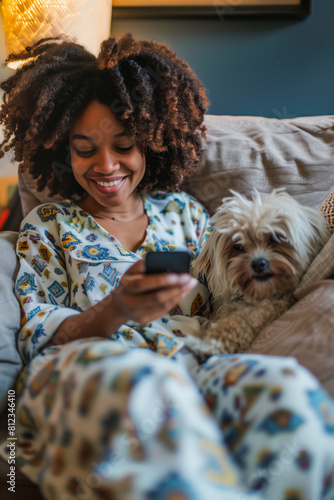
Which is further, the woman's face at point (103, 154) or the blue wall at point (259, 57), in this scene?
the blue wall at point (259, 57)

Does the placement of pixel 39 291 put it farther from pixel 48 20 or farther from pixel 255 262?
pixel 48 20

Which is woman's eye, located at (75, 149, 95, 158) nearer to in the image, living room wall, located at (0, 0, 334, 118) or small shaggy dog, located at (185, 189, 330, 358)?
small shaggy dog, located at (185, 189, 330, 358)

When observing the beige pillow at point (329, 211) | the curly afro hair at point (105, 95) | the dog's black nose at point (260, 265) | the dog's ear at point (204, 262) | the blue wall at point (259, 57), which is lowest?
the dog's ear at point (204, 262)

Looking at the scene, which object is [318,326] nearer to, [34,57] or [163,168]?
[163,168]

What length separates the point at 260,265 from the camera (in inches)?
44.1

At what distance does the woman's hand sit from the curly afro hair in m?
0.55

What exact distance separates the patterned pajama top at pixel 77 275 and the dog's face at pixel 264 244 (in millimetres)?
172

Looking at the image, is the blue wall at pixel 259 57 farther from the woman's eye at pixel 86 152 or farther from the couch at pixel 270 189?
the woman's eye at pixel 86 152

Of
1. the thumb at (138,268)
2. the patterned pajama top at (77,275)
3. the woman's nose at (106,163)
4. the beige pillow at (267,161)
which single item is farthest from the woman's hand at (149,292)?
the beige pillow at (267,161)

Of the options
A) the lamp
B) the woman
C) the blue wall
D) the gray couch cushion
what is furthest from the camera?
the blue wall

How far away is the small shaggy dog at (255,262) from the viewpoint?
3.54 ft

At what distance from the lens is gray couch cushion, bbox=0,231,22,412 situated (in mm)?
1008

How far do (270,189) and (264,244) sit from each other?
36 centimetres

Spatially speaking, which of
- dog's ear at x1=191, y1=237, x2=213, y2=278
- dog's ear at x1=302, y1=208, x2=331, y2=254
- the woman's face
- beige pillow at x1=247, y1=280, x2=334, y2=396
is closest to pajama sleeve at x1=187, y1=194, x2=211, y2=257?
dog's ear at x1=191, y1=237, x2=213, y2=278
